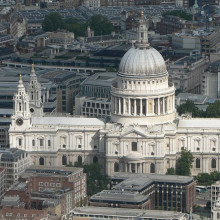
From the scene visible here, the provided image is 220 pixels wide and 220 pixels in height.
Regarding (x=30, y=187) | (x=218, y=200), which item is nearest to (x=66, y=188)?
(x=30, y=187)

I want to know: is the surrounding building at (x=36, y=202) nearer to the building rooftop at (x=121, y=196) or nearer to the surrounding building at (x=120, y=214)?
the surrounding building at (x=120, y=214)

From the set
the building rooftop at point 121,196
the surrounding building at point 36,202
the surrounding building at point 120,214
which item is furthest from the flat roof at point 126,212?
the surrounding building at point 36,202

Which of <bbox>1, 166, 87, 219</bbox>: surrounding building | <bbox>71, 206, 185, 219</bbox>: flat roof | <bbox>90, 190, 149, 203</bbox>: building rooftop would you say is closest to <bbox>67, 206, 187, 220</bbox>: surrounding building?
<bbox>71, 206, 185, 219</bbox>: flat roof

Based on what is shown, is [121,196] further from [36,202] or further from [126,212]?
[36,202]

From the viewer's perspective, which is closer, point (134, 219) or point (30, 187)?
point (134, 219)

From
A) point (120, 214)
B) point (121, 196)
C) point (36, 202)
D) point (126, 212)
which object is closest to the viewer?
point (120, 214)

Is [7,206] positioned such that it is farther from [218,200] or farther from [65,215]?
[218,200]

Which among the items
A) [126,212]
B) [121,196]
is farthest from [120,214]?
[121,196]

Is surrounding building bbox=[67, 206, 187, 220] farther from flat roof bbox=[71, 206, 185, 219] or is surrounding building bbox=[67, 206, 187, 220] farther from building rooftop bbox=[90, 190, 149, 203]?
building rooftop bbox=[90, 190, 149, 203]

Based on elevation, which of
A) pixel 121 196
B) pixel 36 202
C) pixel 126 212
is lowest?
pixel 126 212
